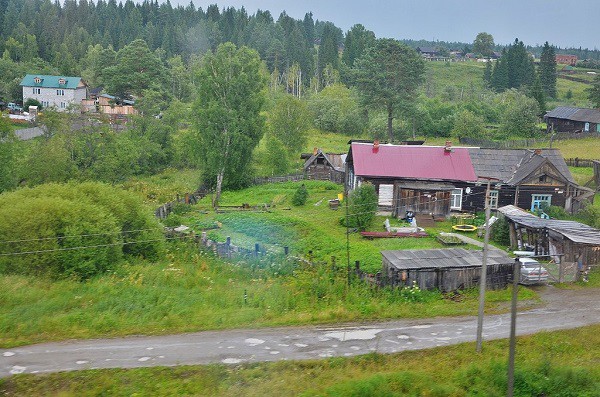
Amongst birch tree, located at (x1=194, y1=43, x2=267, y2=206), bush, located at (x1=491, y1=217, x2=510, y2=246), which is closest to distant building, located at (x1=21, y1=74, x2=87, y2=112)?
birch tree, located at (x1=194, y1=43, x2=267, y2=206)

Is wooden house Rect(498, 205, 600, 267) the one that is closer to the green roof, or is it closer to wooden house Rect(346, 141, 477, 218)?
wooden house Rect(346, 141, 477, 218)

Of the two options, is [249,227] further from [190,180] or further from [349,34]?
[349,34]

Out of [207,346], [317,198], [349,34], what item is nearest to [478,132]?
[317,198]

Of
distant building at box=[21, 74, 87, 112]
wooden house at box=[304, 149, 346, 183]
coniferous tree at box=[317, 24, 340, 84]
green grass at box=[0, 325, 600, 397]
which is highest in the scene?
coniferous tree at box=[317, 24, 340, 84]

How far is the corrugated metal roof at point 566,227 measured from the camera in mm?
25375

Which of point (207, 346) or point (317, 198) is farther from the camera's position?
point (317, 198)

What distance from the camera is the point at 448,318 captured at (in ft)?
69.3

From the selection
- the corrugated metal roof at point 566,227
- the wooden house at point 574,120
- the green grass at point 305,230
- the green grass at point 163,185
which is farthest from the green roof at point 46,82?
the corrugated metal roof at point 566,227

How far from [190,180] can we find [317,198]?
1329cm

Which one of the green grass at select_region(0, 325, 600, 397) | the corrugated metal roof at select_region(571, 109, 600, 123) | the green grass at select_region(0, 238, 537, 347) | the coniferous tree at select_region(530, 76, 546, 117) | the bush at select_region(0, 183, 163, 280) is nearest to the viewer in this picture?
the green grass at select_region(0, 325, 600, 397)

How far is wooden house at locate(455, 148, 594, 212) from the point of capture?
3438 centimetres

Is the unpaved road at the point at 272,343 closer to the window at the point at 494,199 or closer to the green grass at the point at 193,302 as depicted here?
the green grass at the point at 193,302

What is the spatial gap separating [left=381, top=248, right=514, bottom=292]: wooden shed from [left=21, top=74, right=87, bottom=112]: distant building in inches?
2747

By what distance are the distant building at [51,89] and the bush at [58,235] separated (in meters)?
62.3
